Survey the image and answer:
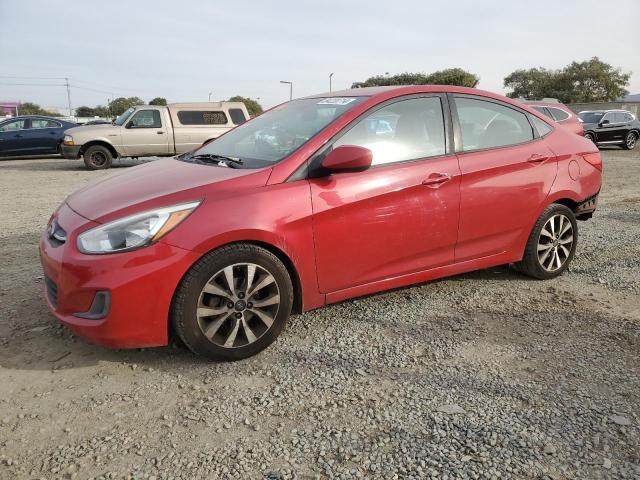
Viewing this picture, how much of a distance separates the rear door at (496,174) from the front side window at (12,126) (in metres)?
16.4

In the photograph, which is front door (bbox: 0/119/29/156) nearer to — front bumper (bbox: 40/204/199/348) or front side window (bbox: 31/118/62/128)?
front side window (bbox: 31/118/62/128)

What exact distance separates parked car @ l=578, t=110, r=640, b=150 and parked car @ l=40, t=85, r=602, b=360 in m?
16.3

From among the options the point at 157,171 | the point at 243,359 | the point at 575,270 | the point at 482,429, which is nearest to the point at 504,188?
the point at 575,270

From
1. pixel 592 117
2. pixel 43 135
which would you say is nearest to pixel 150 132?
pixel 43 135

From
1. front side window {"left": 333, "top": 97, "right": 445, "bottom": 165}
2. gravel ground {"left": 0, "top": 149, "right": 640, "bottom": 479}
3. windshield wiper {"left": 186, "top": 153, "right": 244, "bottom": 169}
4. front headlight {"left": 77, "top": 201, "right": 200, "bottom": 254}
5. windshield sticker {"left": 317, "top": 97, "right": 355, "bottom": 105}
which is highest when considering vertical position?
windshield sticker {"left": 317, "top": 97, "right": 355, "bottom": 105}

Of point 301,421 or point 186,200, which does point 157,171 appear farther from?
point 301,421

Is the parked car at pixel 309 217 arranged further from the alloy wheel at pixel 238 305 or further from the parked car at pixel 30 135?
the parked car at pixel 30 135

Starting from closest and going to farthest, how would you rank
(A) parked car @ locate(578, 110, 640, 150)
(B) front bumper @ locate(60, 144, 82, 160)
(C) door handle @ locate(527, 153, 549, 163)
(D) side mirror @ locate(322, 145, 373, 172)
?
1. (D) side mirror @ locate(322, 145, 373, 172)
2. (C) door handle @ locate(527, 153, 549, 163)
3. (B) front bumper @ locate(60, 144, 82, 160)
4. (A) parked car @ locate(578, 110, 640, 150)

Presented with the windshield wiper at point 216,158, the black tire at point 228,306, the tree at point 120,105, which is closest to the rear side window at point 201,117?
the windshield wiper at point 216,158

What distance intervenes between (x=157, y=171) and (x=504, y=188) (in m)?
2.56

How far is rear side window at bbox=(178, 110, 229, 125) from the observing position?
14.7m

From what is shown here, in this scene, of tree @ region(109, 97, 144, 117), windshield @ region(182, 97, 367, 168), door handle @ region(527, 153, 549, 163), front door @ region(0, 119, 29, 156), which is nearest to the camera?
windshield @ region(182, 97, 367, 168)

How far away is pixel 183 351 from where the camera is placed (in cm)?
312

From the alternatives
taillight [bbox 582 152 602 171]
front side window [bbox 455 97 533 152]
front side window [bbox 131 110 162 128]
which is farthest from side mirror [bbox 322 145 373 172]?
front side window [bbox 131 110 162 128]
